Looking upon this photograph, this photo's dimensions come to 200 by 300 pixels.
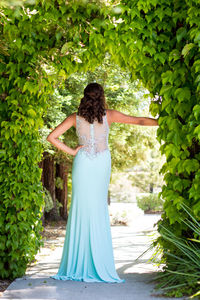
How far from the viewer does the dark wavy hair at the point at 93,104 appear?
459 cm

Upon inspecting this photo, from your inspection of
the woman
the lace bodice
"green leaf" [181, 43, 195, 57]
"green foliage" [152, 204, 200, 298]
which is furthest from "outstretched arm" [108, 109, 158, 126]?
"green foliage" [152, 204, 200, 298]

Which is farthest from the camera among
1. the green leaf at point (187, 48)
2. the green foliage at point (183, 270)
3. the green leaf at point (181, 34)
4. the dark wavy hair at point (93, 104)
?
the dark wavy hair at point (93, 104)

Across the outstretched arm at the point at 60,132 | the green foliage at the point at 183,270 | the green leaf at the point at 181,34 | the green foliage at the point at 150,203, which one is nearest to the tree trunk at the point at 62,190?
the green foliage at the point at 150,203

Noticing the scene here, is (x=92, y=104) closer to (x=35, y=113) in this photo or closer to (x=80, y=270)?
(x=35, y=113)

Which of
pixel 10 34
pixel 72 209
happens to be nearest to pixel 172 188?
pixel 72 209

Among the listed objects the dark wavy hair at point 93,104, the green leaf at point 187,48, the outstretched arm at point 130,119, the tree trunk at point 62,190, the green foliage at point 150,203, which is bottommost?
the green foliage at point 150,203

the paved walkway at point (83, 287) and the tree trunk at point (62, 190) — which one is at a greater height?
the tree trunk at point (62, 190)

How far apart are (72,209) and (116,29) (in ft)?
6.67

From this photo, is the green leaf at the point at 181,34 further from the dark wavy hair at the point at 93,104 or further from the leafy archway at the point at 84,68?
the dark wavy hair at the point at 93,104

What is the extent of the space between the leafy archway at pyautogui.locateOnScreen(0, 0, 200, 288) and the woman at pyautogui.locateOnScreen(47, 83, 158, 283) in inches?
18.1

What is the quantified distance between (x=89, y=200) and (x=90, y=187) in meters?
0.15

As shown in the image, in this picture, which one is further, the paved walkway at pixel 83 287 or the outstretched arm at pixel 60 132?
the outstretched arm at pixel 60 132

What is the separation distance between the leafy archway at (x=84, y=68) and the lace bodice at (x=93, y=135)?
0.59 m

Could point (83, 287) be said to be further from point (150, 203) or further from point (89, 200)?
point (150, 203)
